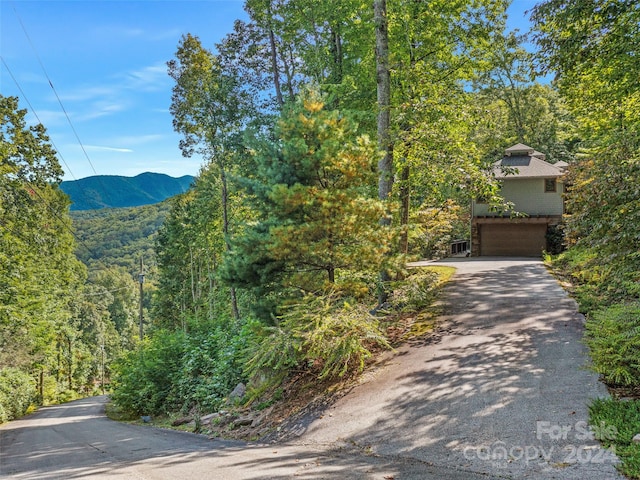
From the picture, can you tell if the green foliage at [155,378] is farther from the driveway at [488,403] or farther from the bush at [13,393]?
the driveway at [488,403]

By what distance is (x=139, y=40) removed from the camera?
13.6m

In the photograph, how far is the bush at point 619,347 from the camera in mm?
5359

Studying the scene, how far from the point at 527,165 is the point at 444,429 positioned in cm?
2303

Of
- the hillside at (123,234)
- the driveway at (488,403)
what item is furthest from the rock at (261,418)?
the hillside at (123,234)

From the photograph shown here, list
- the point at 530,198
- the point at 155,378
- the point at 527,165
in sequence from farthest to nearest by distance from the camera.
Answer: the point at 527,165
the point at 530,198
the point at 155,378

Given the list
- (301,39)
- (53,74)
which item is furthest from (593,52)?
(53,74)

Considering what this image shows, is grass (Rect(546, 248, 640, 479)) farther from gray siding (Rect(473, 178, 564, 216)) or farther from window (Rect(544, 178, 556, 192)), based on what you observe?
window (Rect(544, 178, 556, 192))

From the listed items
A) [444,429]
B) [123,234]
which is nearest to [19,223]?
[444,429]

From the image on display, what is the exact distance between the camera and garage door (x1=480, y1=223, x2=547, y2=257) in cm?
2381

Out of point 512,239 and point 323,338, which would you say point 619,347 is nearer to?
point 323,338

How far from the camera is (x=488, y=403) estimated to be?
551 centimetres

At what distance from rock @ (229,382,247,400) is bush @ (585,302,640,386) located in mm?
7347

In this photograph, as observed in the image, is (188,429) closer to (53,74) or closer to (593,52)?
(53,74)

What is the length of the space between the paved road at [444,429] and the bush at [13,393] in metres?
16.6
